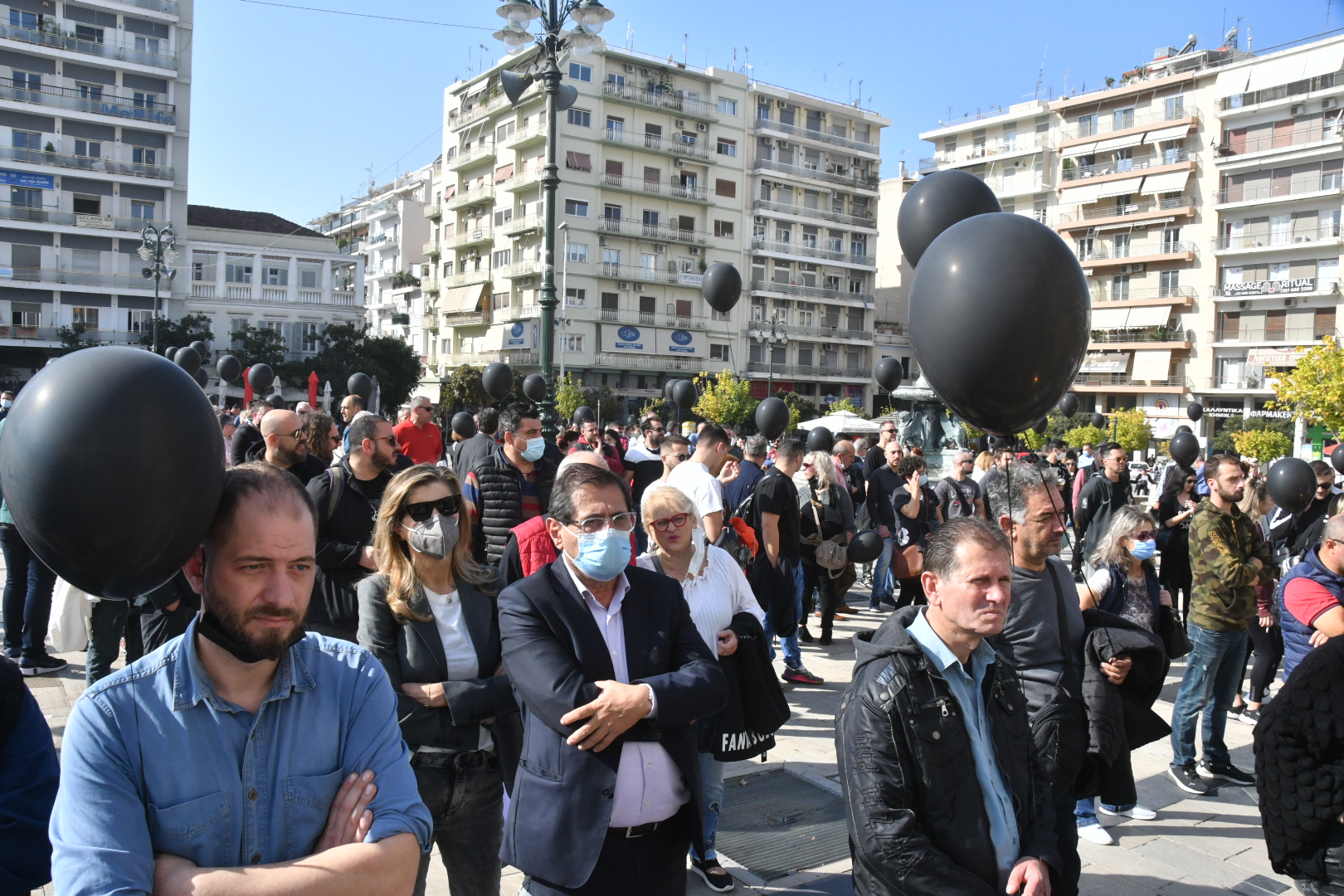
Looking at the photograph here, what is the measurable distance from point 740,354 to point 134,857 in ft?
185

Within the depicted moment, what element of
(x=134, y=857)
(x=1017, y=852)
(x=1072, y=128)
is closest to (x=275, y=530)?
(x=134, y=857)

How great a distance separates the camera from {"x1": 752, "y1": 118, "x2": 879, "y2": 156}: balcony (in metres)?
57.2

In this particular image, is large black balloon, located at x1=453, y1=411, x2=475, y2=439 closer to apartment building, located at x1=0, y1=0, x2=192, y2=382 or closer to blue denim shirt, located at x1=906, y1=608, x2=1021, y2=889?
blue denim shirt, located at x1=906, y1=608, x2=1021, y2=889

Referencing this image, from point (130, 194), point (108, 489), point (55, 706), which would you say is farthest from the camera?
point (130, 194)

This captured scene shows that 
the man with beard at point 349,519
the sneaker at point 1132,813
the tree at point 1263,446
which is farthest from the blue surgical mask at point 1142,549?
the tree at point 1263,446

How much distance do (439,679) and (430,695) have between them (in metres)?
0.11

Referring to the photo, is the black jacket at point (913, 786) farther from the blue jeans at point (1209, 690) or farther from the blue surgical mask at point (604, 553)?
the blue jeans at point (1209, 690)

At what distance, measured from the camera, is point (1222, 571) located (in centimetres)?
519

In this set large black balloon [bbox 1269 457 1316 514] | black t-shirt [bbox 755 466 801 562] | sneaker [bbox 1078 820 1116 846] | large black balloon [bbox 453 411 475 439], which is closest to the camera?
sneaker [bbox 1078 820 1116 846]

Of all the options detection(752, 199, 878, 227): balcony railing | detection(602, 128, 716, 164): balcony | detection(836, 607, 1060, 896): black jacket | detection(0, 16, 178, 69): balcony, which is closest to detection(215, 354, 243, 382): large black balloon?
detection(836, 607, 1060, 896): black jacket

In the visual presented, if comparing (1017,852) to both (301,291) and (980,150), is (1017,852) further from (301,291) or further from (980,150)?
(980,150)

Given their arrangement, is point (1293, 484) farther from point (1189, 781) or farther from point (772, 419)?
point (772, 419)

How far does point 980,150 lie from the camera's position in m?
60.9

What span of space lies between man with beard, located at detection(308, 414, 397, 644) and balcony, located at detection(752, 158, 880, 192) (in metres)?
55.1
